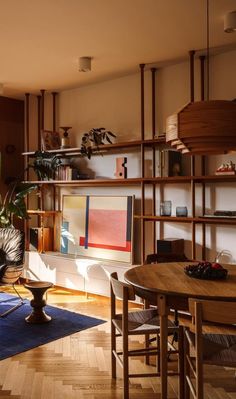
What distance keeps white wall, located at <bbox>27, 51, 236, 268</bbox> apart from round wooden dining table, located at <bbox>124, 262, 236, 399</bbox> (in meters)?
1.62

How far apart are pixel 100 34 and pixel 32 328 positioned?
2.81 metres

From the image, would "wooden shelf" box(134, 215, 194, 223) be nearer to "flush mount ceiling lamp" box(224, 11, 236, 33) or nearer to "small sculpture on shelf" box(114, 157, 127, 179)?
"small sculpture on shelf" box(114, 157, 127, 179)

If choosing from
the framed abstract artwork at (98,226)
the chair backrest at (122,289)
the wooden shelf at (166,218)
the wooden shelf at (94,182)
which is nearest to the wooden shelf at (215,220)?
the wooden shelf at (166,218)

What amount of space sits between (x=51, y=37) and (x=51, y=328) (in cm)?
273

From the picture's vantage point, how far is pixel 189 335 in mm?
2324

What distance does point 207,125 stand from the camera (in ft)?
7.70

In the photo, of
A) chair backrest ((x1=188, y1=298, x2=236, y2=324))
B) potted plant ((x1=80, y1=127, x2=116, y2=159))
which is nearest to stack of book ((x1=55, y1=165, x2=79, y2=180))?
potted plant ((x1=80, y1=127, x2=116, y2=159))

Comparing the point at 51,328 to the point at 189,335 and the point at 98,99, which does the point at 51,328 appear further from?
the point at 98,99

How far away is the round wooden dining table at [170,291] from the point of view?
2.19 m

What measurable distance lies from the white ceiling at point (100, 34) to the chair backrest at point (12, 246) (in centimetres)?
192

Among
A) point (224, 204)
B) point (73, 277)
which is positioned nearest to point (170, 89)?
point (224, 204)

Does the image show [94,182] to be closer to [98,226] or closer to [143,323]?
[98,226]

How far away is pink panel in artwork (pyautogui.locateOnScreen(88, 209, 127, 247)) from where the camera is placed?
16.1 ft

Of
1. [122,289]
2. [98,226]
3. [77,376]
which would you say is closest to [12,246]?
[98,226]
